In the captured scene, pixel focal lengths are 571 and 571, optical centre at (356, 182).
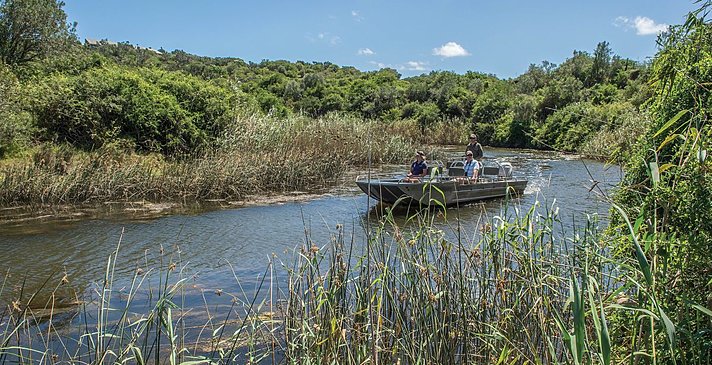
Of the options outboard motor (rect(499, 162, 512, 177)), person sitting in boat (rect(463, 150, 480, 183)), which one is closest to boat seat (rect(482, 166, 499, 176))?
outboard motor (rect(499, 162, 512, 177))

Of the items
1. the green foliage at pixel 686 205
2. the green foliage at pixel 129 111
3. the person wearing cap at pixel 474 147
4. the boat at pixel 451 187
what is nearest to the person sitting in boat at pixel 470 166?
the boat at pixel 451 187

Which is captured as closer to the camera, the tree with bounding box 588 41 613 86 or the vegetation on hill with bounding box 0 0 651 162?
the vegetation on hill with bounding box 0 0 651 162

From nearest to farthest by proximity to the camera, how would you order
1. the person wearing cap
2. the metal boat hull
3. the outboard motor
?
the metal boat hull, the person wearing cap, the outboard motor

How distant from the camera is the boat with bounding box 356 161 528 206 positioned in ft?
41.5

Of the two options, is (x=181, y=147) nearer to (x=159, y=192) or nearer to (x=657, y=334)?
(x=159, y=192)

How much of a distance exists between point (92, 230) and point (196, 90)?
33.1 ft

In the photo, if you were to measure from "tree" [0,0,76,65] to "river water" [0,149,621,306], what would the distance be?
16.3 metres

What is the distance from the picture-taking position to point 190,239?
10.6m

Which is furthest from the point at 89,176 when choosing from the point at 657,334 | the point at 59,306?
the point at 657,334

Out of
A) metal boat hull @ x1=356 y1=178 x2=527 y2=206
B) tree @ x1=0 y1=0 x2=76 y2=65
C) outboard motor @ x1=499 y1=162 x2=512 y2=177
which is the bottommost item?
metal boat hull @ x1=356 y1=178 x2=527 y2=206

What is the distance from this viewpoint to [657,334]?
279 cm

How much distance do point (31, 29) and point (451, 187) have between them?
72.1ft

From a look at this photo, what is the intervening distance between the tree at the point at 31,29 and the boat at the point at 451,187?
1890 centimetres

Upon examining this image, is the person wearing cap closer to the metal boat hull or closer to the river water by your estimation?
the metal boat hull
